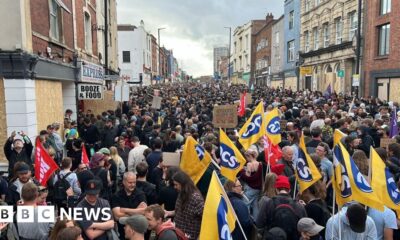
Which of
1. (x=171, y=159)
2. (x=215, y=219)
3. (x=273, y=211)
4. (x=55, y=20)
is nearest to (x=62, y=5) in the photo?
(x=55, y=20)

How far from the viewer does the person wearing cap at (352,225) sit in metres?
4.26

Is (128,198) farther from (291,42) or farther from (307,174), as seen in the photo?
(291,42)

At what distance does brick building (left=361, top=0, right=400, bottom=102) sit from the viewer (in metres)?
23.1

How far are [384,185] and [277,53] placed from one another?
51.3 metres

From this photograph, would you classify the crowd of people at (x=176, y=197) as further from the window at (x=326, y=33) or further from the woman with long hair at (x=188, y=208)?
the window at (x=326, y=33)

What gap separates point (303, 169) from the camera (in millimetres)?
5785

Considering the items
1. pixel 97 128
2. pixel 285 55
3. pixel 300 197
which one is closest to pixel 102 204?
pixel 300 197

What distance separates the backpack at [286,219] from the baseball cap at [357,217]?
70cm

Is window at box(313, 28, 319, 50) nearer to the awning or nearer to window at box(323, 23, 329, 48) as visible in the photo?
window at box(323, 23, 329, 48)

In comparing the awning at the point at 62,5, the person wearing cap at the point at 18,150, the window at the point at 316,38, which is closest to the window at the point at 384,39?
the window at the point at 316,38

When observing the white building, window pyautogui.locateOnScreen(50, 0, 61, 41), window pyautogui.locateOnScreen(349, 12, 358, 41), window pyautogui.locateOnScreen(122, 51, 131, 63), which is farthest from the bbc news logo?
window pyautogui.locateOnScreen(122, 51, 131, 63)

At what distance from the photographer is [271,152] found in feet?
25.9

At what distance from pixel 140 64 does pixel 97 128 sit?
4983cm

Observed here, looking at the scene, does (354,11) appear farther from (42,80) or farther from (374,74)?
(42,80)
